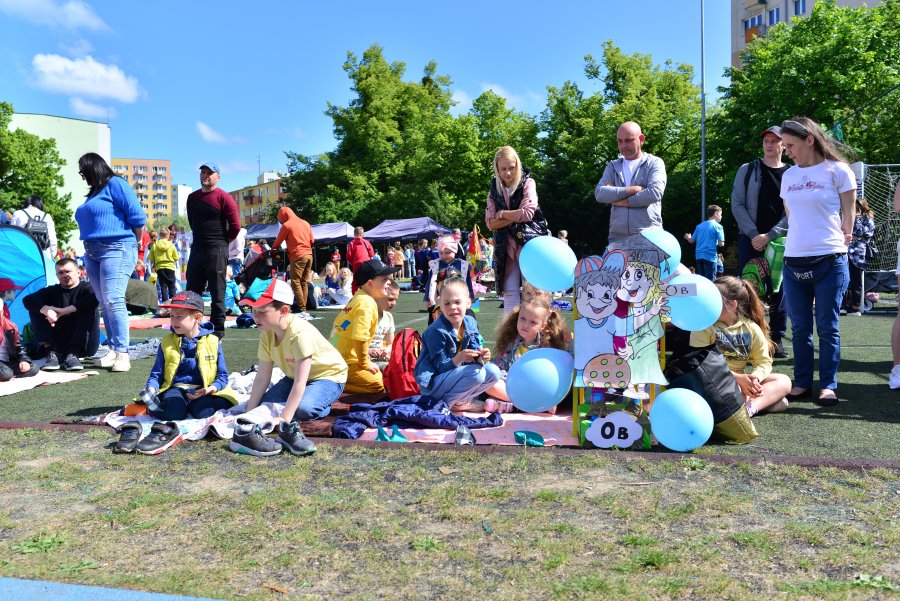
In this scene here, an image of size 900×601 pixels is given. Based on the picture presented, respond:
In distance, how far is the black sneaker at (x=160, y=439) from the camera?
14.3 feet

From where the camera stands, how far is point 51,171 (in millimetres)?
47531

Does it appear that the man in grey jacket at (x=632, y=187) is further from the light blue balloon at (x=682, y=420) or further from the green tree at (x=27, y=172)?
the green tree at (x=27, y=172)

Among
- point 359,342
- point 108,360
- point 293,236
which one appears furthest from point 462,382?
point 293,236

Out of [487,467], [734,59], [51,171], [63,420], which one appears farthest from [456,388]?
[734,59]

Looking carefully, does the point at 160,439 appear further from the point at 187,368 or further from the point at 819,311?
the point at 819,311

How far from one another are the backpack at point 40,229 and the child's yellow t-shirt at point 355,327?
6.47 metres

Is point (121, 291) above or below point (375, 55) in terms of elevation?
below

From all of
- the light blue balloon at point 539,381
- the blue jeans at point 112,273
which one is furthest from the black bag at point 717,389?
the blue jeans at point 112,273

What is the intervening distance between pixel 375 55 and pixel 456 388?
5065 centimetres

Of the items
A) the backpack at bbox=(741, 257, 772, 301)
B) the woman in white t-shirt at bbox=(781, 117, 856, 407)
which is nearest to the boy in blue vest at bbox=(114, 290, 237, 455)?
the woman in white t-shirt at bbox=(781, 117, 856, 407)

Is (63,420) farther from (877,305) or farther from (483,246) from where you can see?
(483,246)

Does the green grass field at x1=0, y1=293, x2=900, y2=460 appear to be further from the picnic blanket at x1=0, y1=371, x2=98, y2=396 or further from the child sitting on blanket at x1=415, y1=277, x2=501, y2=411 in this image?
the child sitting on blanket at x1=415, y1=277, x2=501, y2=411

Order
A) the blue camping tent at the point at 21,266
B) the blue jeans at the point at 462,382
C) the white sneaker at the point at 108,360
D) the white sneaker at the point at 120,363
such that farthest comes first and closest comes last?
the blue camping tent at the point at 21,266
the white sneaker at the point at 108,360
the white sneaker at the point at 120,363
the blue jeans at the point at 462,382

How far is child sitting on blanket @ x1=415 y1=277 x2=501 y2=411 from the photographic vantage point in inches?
205
